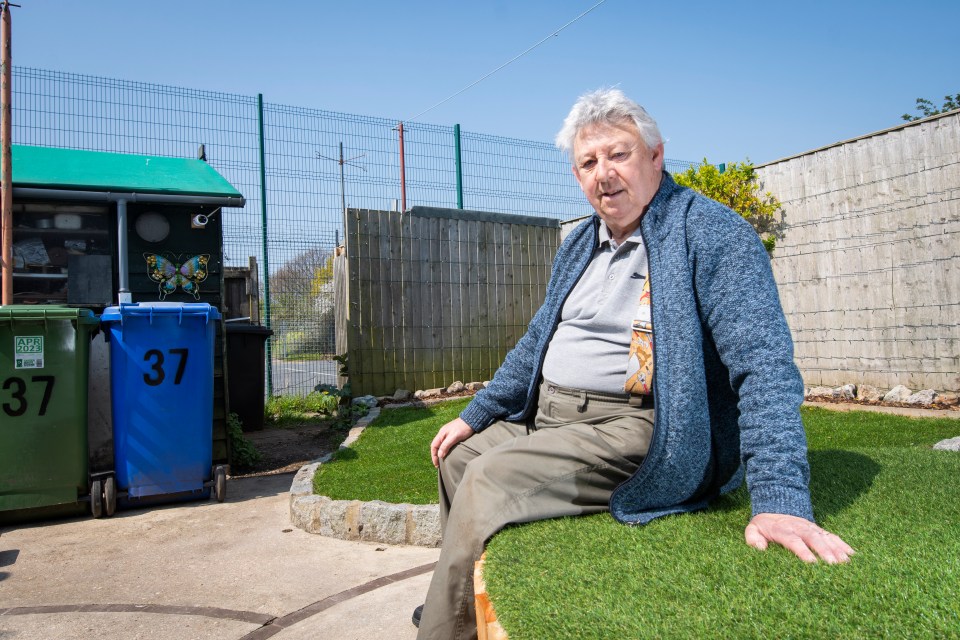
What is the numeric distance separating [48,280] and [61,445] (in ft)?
5.93

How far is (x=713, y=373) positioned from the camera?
5.76ft

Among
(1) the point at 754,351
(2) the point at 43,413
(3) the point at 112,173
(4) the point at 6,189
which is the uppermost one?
(3) the point at 112,173

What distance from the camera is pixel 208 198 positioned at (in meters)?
5.30

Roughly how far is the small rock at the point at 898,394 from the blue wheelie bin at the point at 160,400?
5263mm

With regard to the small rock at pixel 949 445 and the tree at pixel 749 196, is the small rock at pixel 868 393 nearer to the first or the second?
the tree at pixel 749 196

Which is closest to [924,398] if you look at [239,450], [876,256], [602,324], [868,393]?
[868,393]

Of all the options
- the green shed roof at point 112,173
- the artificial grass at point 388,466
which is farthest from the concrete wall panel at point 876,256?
the green shed roof at point 112,173

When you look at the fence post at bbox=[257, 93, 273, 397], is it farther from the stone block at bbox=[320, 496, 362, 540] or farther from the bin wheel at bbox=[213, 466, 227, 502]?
the stone block at bbox=[320, 496, 362, 540]

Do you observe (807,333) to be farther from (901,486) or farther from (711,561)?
(711,561)

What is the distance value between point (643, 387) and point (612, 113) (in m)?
0.75

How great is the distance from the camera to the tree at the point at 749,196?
672cm

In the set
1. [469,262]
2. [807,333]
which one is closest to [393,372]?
[469,262]

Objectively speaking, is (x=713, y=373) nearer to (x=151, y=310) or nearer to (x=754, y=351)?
(x=754, y=351)

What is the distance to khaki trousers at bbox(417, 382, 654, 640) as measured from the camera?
61.2 inches
